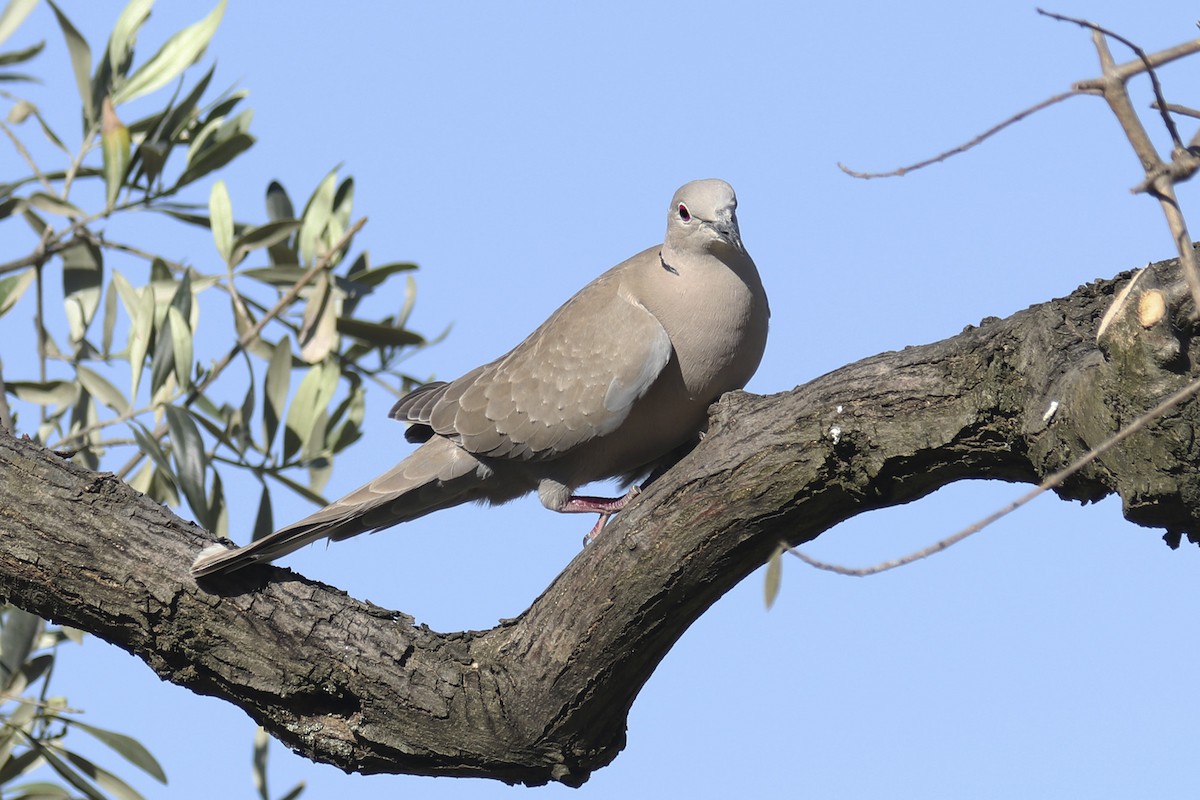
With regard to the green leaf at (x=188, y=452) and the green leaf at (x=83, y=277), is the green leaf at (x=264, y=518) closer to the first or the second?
the green leaf at (x=188, y=452)

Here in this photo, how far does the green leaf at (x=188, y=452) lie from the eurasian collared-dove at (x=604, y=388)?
2.69 feet

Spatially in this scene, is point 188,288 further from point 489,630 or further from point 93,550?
point 489,630

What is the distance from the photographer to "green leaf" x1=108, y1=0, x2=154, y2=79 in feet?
18.2

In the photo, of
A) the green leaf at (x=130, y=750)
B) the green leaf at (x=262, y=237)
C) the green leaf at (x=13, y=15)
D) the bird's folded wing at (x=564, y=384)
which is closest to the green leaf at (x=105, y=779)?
the green leaf at (x=130, y=750)

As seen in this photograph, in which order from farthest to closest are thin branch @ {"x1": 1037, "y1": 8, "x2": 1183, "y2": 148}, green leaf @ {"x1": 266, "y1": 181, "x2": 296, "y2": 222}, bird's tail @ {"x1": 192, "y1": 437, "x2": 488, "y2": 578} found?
green leaf @ {"x1": 266, "y1": 181, "x2": 296, "y2": 222} → bird's tail @ {"x1": 192, "y1": 437, "x2": 488, "y2": 578} → thin branch @ {"x1": 1037, "y1": 8, "x2": 1183, "y2": 148}

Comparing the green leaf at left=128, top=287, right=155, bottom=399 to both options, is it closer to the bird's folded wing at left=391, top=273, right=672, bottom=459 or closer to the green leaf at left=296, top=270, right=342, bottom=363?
the green leaf at left=296, top=270, right=342, bottom=363

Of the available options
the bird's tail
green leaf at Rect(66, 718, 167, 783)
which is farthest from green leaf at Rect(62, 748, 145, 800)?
the bird's tail

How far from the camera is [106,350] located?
18.5ft

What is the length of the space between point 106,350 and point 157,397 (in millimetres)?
675

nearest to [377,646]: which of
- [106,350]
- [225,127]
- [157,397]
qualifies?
[157,397]

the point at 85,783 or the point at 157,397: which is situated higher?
the point at 157,397

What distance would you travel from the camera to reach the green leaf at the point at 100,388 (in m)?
5.36

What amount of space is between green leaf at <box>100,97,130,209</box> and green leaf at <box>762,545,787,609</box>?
3.14m

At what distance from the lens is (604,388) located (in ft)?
14.0
